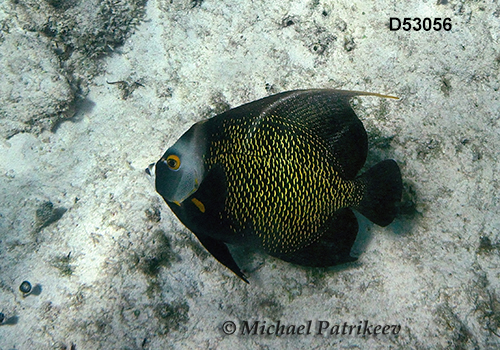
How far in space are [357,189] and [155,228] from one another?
1.58m

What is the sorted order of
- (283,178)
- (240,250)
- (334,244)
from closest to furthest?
(283,178), (334,244), (240,250)

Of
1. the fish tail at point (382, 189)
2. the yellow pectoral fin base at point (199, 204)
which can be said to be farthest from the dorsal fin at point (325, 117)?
the yellow pectoral fin base at point (199, 204)

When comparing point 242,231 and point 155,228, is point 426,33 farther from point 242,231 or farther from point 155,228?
point 155,228

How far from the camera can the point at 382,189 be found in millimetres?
1683

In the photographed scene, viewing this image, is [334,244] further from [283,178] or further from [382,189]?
[283,178]

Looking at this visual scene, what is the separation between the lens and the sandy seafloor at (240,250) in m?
2.10

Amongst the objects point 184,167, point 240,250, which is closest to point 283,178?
point 184,167

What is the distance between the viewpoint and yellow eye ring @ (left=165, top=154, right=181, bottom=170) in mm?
1669

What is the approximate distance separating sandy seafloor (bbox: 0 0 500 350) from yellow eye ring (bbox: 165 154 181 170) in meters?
0.81

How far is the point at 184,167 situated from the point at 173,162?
0.24 feet

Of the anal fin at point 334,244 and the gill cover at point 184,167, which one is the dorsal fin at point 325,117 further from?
the anal fin at point 334,244

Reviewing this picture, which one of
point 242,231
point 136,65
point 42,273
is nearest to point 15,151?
point 42,273

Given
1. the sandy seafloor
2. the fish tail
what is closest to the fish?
the fish tail

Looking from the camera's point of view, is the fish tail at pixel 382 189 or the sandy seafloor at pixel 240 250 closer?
the fish tail at pixel 382 189
